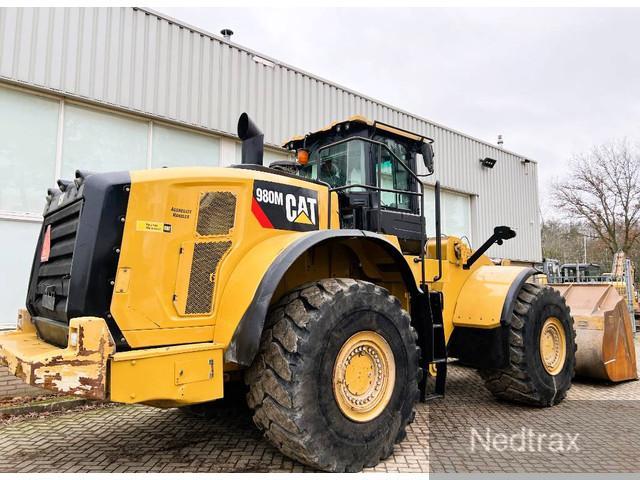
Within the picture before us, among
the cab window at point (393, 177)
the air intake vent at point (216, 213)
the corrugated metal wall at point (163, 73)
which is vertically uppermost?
the corrugated metal wall at point (163, 73)

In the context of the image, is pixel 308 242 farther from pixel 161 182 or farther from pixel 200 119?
pixel 200 119

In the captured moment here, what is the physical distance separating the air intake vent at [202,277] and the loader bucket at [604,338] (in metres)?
5.63

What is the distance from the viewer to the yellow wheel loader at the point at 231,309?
289 centimetres

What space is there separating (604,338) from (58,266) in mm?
6609

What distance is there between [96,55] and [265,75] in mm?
3138

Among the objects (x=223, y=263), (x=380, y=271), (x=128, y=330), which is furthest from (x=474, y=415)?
(x=128, y=330)

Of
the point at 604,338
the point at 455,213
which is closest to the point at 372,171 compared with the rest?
the point at 604,338

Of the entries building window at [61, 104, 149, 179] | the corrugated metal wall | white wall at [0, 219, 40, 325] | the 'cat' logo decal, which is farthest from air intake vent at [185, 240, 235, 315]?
the corrugated metal wall

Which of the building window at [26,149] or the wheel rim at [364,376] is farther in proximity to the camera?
the building window at [26,149]

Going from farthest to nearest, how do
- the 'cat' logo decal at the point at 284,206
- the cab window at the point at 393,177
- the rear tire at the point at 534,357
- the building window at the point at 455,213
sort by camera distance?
the building window at the point at 455,213 → the rear tire at the point at 534,357 → the cab window at the point at 393,177 → the 'cat' logo decal at the point at 284,206

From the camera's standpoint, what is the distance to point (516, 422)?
15.5 feet

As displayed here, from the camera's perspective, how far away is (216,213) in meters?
3.34

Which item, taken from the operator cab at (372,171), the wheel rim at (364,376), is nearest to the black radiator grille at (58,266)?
the wheel rim at (364,376)

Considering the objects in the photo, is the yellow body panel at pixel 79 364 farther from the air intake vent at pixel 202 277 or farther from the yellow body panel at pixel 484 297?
the yellow body panel at pixel 484 297
